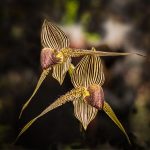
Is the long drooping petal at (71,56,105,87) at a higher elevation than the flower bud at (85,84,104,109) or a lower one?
higher

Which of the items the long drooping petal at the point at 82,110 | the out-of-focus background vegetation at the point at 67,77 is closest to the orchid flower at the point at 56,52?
the long drooping petal at the point at 82,110

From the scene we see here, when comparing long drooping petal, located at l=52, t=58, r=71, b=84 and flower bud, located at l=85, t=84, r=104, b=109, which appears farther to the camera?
long drooping petal, located at l=52, t=58, r=71, b=84

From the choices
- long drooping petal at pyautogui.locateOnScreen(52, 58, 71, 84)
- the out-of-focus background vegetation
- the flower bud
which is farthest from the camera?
the out-of-focus background vegetation

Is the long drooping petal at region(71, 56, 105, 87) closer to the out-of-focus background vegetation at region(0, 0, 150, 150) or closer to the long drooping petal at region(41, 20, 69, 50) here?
the long drooping petal at region(41, 20, 69, 50)

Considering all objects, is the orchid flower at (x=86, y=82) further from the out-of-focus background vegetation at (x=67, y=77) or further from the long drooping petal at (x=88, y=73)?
the out-of-focus background vegetation at (x=67, y=77)

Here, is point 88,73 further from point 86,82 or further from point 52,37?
point 52,37

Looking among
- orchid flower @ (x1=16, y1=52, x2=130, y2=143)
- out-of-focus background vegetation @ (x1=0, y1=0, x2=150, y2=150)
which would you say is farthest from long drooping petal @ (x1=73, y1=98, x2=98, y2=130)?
out-of-focus background vegetation @ (x1=0, y1=0, x2=150, y2=150)

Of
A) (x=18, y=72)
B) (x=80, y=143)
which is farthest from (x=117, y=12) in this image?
(x=80, y=143)
